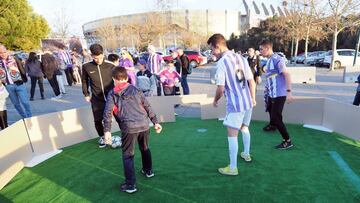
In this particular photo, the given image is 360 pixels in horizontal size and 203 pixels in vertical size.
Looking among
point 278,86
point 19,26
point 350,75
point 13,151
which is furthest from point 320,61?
point 19,26

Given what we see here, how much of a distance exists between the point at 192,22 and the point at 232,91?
164ft

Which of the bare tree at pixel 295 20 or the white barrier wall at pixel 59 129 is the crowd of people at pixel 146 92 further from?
the bare tree at pixel 295 20

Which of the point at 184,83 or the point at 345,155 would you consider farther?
the point at 184,83

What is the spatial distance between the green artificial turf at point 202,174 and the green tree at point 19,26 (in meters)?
24.9

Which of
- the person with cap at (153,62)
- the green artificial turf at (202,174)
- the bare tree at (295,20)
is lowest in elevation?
the green artificial turf at (202,174)

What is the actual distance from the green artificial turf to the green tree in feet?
81.7

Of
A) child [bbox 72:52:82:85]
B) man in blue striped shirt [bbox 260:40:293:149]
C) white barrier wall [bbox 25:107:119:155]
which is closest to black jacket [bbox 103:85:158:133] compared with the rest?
white barrier wall [bbox 25:107:119:155]

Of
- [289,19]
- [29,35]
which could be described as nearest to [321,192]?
[289,19]

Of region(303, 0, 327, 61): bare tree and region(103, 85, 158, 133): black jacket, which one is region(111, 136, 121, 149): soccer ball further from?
region(303, 0, 327, 61): bare tree

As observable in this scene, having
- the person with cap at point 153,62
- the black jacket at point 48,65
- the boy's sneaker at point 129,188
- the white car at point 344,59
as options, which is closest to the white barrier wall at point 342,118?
the boy's sneaker at point 129,188

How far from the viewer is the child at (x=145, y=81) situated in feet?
22.5

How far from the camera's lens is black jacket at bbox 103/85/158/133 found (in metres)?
3.19

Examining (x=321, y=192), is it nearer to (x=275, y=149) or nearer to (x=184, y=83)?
(x=275, y=149)

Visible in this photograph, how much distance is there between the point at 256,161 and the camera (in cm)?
417
